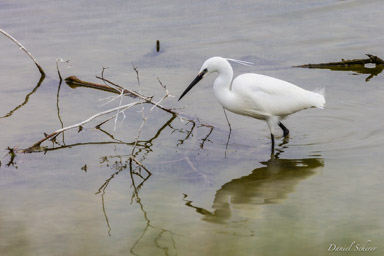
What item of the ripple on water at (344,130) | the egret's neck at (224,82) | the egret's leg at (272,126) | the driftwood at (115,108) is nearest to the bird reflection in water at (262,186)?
the egret's leg at (272,126)

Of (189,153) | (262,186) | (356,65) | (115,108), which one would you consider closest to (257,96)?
(189,153)

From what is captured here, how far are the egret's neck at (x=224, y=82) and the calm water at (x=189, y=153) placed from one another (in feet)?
1.33

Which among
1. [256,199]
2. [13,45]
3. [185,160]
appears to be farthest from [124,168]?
[13,45]

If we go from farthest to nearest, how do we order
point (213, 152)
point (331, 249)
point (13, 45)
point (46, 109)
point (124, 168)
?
point (13, 45) < point (46, 109) < point (213, 152) < point (124, 168) < point (331, 249)

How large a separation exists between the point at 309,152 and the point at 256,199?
1196 millimetres

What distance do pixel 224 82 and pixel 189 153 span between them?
2.69 feet

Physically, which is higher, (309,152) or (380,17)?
(380,17)

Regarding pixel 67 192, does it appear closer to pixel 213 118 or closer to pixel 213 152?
pixel 213 152

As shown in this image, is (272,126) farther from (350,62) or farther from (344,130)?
(350,62)

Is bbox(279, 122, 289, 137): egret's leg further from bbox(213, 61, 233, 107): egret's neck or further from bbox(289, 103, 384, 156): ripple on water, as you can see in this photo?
bbox(213, 61, 233, 107): egret's neck

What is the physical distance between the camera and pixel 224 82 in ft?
21.3

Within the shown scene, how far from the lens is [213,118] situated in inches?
281

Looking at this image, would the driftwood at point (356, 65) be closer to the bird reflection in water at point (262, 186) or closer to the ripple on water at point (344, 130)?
the ripple on water at point (344, 130)

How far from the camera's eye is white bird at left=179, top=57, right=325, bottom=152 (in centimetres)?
645
